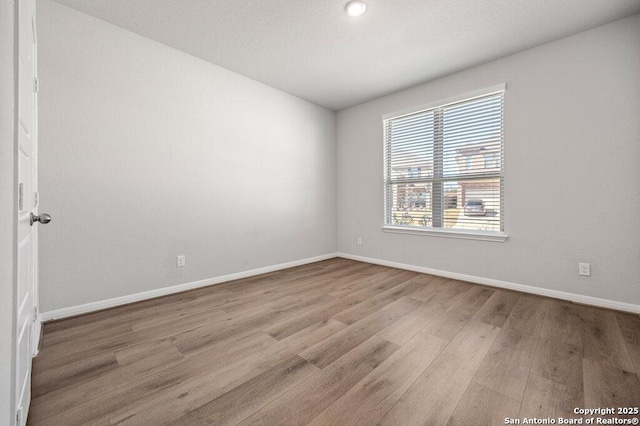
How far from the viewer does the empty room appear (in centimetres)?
129

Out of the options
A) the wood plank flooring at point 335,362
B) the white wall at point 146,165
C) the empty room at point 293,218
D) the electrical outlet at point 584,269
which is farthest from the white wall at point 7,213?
the electrical outlet at point 584,269

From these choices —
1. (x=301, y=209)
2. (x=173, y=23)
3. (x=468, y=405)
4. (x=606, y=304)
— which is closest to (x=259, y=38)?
(x=173, y=23)

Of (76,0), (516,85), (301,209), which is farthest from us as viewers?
(301,209)

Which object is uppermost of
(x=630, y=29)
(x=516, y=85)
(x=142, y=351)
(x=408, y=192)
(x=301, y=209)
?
(x=630, y=29)

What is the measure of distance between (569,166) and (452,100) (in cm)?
147

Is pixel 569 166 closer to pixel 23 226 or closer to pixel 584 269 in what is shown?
pixel 584 269

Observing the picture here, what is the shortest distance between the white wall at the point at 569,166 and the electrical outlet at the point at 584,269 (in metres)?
0.03

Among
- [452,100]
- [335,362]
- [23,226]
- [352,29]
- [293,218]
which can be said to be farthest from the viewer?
[293,218]

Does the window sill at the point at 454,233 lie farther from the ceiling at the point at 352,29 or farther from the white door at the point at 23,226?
the white door at the point at 23,226

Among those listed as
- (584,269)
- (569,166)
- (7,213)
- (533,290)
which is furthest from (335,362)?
(569,166)

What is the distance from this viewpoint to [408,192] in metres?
3.96

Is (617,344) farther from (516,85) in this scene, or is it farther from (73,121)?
(73,121)

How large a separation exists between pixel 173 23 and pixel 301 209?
2.70 metres

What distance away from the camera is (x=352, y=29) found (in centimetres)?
255
